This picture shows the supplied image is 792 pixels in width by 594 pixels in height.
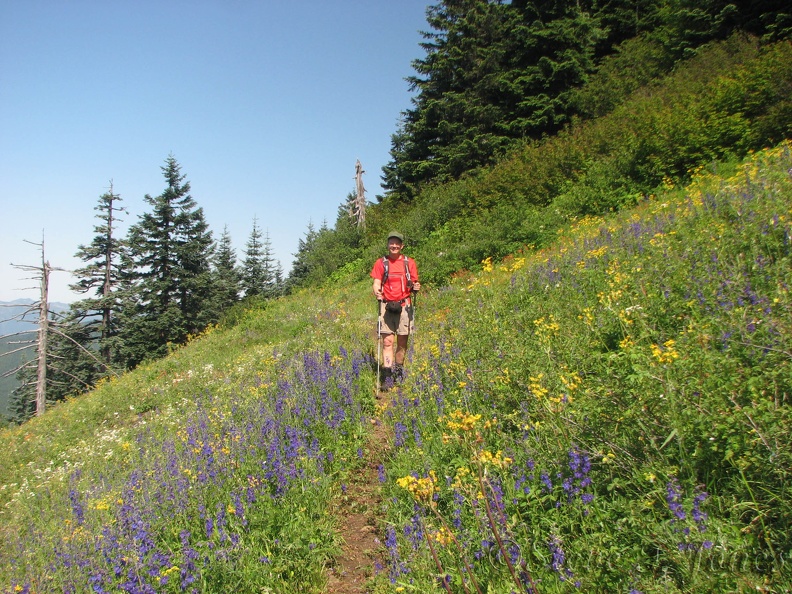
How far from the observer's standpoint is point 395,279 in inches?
301

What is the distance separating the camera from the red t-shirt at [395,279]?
7.61 m

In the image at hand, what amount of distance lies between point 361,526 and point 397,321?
392 cm

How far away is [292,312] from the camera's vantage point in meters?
16.4

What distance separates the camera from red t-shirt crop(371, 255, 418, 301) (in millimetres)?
7609

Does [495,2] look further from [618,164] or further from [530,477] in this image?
[530,477]

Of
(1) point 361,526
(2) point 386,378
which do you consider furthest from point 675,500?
(2) point 386,378

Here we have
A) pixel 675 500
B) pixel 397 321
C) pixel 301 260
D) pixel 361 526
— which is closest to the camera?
pixel 675 500

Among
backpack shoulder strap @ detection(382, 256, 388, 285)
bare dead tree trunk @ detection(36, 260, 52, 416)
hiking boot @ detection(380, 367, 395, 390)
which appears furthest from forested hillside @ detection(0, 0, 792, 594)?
bare dead tree trunk @ detection(36, 260, 52, 416)

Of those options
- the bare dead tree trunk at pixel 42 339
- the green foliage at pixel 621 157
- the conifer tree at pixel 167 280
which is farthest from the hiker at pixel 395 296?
the conifer tree at pixel 167 280

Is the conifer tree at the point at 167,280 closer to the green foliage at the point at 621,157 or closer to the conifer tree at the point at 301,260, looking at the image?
the conifer tree at the point at 301,260

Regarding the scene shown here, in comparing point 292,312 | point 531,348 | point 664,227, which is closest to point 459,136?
point 292,312


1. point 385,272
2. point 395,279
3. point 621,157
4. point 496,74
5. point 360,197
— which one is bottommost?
point 395,279

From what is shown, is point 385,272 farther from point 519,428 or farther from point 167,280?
point 167,280

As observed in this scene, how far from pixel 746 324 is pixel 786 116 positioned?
1097 cm
